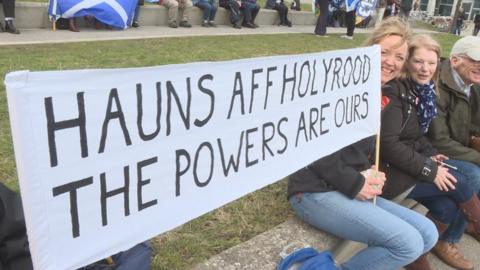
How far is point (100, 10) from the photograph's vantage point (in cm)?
773

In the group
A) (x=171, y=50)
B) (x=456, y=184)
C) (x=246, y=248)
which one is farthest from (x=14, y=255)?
(x=171, y=50)

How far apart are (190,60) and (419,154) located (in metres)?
3.87

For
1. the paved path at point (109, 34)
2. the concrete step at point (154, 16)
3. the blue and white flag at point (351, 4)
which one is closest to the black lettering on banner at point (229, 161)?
the paved path at point (109, 34)

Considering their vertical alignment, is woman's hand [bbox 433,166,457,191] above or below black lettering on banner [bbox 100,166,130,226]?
below

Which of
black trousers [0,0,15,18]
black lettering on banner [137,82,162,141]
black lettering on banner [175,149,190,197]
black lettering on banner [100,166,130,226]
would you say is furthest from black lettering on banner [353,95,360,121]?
black trousers [0,0,15,18]

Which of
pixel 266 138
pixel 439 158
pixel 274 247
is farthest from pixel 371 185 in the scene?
pixel 439 158

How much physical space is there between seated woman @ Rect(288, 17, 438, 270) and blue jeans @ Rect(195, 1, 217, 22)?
310 inches

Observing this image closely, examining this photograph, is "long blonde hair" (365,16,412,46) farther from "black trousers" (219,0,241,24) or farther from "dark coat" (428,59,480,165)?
"black trousers" (219,0,241,24)

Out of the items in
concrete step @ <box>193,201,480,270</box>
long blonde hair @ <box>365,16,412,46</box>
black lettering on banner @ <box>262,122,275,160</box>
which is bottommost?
concrete step @ <box>193,201,480,270</box>

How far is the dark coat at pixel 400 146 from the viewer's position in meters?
2.84

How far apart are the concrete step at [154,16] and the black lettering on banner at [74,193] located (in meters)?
6.49

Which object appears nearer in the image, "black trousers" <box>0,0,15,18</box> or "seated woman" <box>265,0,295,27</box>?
"black trousers" <box>0,0,15,18</box>

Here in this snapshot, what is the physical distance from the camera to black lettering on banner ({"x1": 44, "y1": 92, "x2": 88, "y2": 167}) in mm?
1312

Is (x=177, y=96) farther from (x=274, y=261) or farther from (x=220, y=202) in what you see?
(x=274, y=261)
